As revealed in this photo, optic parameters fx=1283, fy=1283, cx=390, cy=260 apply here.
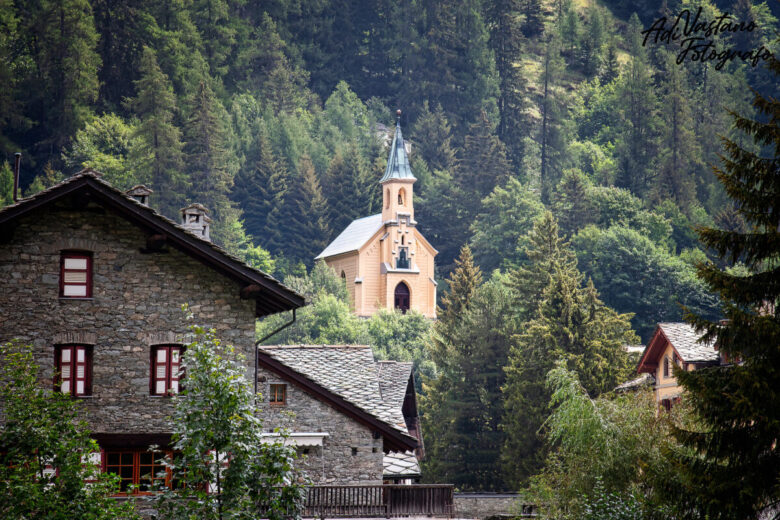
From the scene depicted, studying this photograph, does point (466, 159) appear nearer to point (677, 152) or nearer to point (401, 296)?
point (677, 152)

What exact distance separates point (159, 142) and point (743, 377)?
377ft

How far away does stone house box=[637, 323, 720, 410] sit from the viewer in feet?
145

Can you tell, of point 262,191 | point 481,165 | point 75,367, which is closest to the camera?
point 75,367

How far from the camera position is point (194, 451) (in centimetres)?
1856

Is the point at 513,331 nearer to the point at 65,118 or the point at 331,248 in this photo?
the point at 331,248

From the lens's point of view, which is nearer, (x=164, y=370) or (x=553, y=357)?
(x=164, y=370)

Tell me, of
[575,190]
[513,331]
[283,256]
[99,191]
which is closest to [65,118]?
[283,256]

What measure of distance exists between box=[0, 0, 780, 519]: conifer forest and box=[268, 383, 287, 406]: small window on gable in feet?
24.3

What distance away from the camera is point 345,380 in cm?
3541

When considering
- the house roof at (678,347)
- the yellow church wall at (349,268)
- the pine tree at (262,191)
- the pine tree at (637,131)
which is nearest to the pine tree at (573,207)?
the yellow church wall at (349,268)

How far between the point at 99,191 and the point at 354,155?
11566 cm

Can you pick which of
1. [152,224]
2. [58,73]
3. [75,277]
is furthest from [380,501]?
[58,73]

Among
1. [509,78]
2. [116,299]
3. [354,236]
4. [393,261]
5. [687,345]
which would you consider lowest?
[116,299]

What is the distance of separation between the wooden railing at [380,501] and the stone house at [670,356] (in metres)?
13.3
